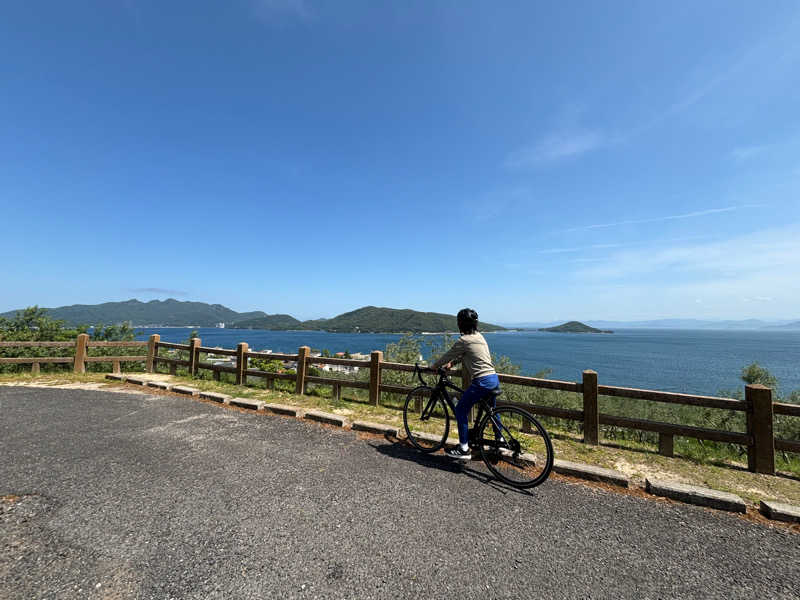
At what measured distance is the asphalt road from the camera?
271cm

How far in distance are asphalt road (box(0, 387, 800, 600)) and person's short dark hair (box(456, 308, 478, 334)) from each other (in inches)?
85.3

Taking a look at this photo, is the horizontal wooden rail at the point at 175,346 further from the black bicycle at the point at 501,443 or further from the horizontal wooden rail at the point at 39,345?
the black bicycle at the point at 501,443

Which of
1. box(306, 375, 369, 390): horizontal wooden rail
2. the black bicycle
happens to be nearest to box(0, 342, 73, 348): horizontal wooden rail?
box(306, 375, 369, 390): horizontal wooden rail

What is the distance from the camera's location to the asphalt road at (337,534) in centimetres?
271

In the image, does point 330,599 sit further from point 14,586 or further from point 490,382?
point 490,382

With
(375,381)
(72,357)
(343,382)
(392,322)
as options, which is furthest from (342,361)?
(392,322)

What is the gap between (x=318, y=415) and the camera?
23.1 feet

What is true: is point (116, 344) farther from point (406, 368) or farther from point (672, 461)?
point (672, 461)

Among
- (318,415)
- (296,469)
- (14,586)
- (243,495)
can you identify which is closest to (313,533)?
(243,495)

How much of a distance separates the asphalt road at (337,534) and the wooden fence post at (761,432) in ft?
7.20

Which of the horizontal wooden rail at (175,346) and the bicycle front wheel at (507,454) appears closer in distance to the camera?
the bicycle front wheel at (507,454)

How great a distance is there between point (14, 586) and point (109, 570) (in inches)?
23.4

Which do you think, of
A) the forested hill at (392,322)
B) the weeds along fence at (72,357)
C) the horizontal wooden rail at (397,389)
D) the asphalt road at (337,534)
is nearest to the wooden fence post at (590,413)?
the asphalt road at (337,534)

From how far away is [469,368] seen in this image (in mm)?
5051
